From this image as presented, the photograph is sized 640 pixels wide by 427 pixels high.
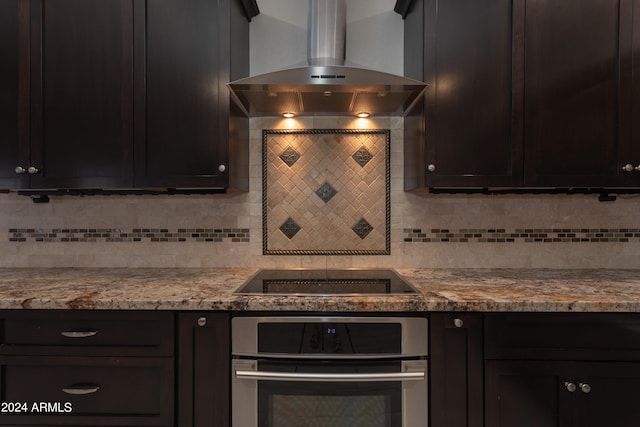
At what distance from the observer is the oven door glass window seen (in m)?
1.25

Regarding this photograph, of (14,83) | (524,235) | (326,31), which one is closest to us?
(14,83)

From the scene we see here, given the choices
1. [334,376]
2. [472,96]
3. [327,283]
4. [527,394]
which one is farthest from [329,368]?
[472,96]

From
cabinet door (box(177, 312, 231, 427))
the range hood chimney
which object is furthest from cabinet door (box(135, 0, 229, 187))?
cabinet door (box(177, 312, 231, 427))

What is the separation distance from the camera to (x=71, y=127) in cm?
160

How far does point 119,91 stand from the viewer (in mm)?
1583

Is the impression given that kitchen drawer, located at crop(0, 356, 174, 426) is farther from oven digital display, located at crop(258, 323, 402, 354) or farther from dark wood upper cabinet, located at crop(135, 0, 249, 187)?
dark wood upper cabinet, located at crop(135, 0, 249, 187)

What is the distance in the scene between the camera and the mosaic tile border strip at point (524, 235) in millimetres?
1915

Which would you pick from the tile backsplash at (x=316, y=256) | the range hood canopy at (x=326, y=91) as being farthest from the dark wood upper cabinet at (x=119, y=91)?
the tile backsplash at (x=316, y=256)

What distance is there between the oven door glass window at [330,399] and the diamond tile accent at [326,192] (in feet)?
3.01

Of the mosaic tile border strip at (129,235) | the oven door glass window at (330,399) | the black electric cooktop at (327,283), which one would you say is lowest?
the oven door glass window at (330,399)

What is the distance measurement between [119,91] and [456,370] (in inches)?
69.2

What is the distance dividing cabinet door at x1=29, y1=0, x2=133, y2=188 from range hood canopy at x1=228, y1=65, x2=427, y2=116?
52 centimetres

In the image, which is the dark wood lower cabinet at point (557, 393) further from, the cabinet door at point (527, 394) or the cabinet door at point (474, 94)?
the cabinet door at point (474, 94)

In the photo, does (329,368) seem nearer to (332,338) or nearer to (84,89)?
(332,338)
